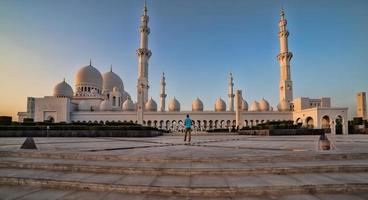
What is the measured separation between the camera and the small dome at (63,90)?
54513mm

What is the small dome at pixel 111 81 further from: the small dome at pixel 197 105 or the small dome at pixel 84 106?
the small dome at pixel 197 105

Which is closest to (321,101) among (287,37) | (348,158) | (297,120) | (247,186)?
(297,120)

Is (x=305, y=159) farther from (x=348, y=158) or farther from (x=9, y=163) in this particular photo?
(x=9, y=163)

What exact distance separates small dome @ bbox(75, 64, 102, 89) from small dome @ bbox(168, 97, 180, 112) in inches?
777

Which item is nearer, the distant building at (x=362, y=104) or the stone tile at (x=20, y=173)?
the stone tile at (x=20, y=173)

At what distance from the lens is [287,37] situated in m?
50.2

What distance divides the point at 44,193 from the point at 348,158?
7.00 m

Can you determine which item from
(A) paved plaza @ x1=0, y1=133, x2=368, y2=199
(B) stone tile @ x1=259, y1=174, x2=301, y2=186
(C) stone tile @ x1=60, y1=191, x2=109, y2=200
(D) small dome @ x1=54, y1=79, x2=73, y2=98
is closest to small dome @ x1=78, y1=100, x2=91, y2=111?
(D) small dome @ x1=54, y1=79, x2=73, y2=98

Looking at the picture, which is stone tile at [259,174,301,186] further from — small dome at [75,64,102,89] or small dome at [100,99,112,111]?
small dome at [75,64,102,89]

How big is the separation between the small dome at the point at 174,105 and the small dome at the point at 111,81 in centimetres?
1702

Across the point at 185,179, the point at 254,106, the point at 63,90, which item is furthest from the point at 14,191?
the point at 63,90

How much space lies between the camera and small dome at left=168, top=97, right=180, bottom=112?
54.0m

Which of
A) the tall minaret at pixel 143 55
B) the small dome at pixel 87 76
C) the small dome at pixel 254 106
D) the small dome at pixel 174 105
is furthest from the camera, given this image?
the small dome at pixel 254 106

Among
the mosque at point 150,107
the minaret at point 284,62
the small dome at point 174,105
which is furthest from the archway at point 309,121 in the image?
the small dome at point 174,105
